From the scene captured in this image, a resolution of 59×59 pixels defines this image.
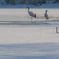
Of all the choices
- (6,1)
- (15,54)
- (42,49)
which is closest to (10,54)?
(15,54)

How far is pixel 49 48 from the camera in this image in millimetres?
7820

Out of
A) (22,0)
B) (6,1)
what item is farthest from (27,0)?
(6,1)

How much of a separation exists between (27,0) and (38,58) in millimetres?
64051

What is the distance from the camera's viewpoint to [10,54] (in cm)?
695

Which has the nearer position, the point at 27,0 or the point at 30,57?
the point at 30,57

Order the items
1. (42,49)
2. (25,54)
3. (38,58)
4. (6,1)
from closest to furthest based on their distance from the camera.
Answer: (38,58), (25,54), (42,49), (6,1)

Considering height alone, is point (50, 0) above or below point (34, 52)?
below

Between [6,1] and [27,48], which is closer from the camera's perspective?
[27,48]

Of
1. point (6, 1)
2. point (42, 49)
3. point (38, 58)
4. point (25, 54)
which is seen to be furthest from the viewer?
point (6, 1)

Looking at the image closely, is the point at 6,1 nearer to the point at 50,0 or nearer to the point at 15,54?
the point at 50,0

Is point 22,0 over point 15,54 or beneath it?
beneath

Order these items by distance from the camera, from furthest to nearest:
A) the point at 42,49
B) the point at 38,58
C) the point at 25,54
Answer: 1. the point at 42,49
2. the point at 25,54
3. the point at 38,58

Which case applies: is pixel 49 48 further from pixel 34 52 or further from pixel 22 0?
pixel 22 0

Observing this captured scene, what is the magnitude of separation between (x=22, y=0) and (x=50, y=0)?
803 centimetres
